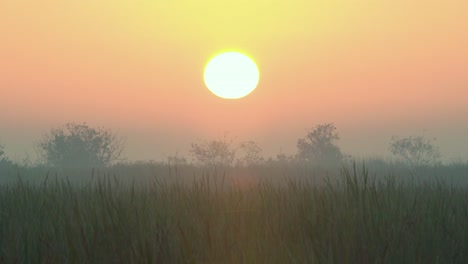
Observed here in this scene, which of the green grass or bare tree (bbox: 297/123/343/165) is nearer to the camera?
the green grass

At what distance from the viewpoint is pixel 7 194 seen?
6.55 metres

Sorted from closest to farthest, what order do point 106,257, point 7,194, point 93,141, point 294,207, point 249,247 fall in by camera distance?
point 106,257, point 249,247, point 294,207, point 7,194, point 93,141

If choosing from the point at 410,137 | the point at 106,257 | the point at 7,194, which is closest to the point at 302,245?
the point at 106,257

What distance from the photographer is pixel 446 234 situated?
4.78 m

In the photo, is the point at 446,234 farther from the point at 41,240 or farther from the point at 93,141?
the point at 93,141

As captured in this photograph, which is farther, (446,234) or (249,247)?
(446,234)

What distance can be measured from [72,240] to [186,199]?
2.08m

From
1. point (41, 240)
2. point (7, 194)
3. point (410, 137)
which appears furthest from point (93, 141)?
point (41, 240)

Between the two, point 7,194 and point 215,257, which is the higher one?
point 7,194

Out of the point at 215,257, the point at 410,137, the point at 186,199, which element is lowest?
the point at 215,257

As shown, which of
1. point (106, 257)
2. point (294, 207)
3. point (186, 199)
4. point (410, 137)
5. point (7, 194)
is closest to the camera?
point (106, 257)

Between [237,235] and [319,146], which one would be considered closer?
[237,235]

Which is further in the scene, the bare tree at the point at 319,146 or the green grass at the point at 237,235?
the bare tree at the point at 319,146

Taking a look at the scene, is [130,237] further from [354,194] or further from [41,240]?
[354,194]
